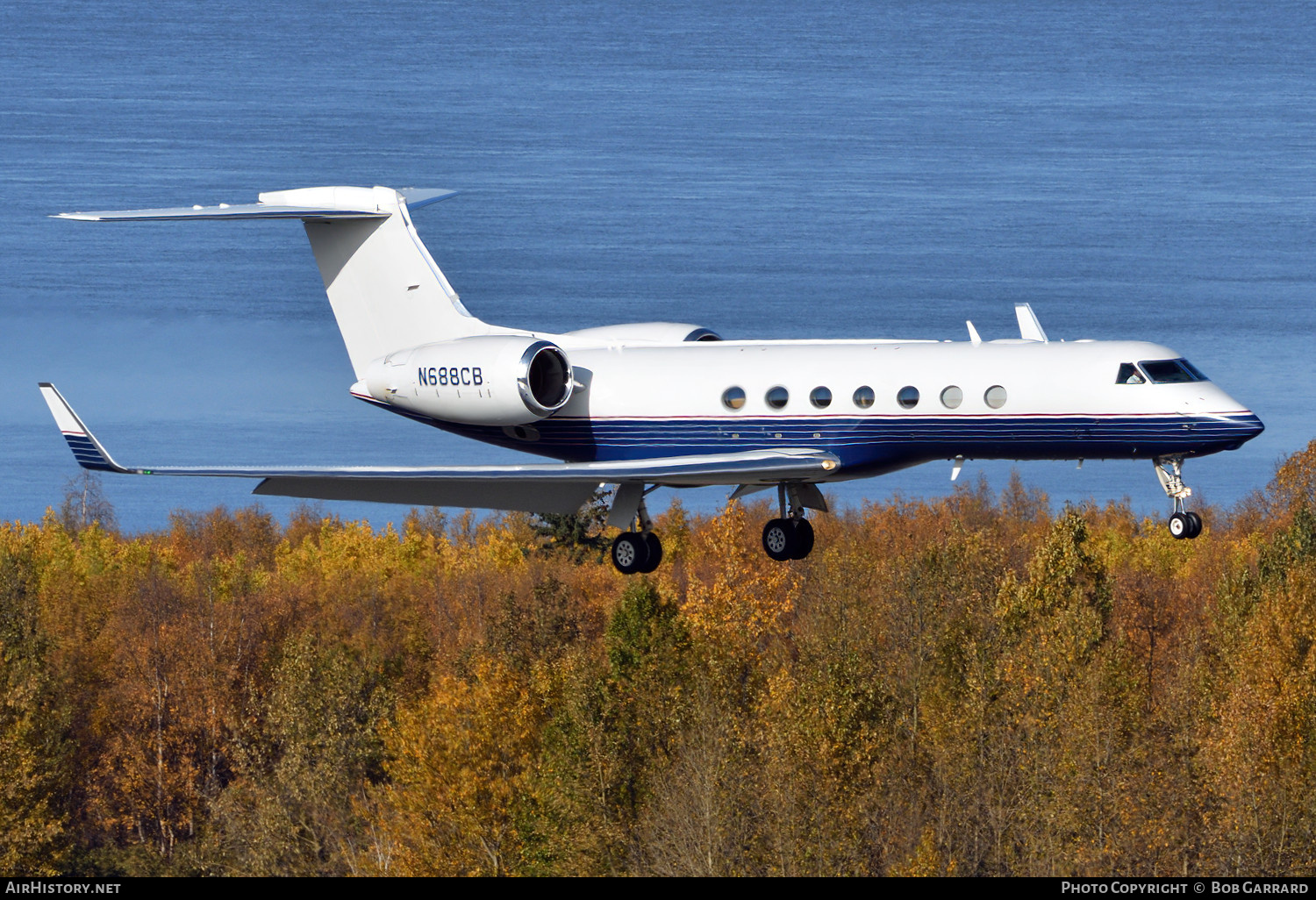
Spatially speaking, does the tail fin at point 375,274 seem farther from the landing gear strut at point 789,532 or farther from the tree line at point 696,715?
the tree line at point 696,715

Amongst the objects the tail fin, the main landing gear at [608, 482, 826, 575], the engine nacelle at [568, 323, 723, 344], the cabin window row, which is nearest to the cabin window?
the cabin window row

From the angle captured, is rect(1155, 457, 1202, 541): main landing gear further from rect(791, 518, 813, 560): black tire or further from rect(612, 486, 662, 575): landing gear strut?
rect(612, 486, 662, 575): landing gear strut

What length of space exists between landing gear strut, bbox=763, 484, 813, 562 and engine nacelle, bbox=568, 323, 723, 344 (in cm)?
387

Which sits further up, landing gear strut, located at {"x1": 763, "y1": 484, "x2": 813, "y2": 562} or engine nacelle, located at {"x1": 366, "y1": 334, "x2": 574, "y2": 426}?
engine nacelle, located at {"x1": 366, "y1": 334, "x2": 574, "y2": 426}

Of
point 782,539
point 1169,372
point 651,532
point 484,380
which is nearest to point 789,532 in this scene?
point 782,539

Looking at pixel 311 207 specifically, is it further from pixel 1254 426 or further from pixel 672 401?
pixel 1254 426

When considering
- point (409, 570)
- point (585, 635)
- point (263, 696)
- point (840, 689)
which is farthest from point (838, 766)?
point (409, 570)

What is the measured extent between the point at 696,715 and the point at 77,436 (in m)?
48.4

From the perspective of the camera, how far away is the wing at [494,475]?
1249 inches

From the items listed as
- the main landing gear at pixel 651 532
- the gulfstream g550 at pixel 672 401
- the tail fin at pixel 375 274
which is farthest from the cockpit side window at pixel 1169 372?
the tail fin at pixel 375 274

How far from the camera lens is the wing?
3173 centimetres

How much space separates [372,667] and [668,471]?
69.5m

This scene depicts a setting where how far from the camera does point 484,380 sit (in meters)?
34.5
